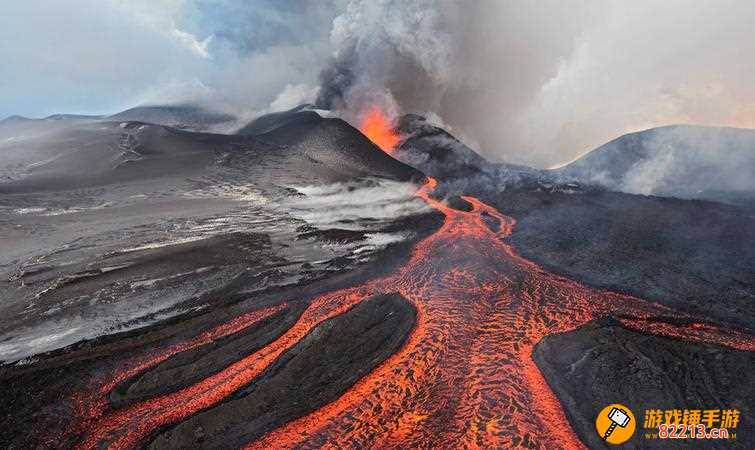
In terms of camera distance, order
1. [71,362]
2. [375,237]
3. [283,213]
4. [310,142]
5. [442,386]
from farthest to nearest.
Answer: [310,142], [283,213], [375,237], [71,362], [442,386]

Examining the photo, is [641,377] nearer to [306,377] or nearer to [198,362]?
[306,377]

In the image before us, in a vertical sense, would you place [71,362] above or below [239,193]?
below

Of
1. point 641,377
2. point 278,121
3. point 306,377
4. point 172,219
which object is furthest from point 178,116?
point 641,377

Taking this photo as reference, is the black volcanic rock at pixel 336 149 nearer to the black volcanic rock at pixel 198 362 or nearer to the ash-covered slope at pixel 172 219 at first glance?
the ash-covered slope at pixel 172 219

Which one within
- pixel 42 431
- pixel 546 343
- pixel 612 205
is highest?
pixel 612 205

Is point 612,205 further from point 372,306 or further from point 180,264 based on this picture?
point 180,264

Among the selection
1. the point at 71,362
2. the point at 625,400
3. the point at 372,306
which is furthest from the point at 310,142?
the point at 625,400

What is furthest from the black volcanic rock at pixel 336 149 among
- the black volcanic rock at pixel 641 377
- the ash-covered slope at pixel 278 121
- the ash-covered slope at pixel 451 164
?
the black volcanic rock at pixel 641 377

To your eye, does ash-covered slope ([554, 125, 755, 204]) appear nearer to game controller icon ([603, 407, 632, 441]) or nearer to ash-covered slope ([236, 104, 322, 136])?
game controller icon ([603, 407, 632, 441])
